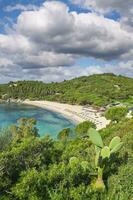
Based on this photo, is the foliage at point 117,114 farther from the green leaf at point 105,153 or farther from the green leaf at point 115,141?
the green leaf at point 105,153

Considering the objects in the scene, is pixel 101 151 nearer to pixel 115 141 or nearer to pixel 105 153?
pixel 105 153

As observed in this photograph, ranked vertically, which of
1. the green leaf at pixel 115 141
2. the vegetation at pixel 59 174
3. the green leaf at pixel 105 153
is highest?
the green leaf at pixel 115 141

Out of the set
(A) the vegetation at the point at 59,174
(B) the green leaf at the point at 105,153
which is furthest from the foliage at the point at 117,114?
(B) the green leaf at the point at 105,153

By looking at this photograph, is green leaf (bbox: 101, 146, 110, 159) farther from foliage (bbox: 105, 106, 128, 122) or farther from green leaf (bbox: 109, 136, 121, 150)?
foliage (bbox: 105, 106, 128, 122)

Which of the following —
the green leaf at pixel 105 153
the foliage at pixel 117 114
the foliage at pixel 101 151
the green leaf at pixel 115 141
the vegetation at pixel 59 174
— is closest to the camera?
the vegetation at pixel 59 174

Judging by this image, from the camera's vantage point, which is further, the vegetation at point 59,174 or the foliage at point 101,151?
the foliage at point 101,151

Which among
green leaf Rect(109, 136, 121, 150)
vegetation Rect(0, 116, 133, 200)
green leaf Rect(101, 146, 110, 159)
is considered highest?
green leaf Rect(109, 136, 121, 150)

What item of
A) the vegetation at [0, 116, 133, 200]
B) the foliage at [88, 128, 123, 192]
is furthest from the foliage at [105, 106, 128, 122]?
the foliage at [88, 128, 123, 192]

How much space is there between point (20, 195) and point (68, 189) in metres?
3.40

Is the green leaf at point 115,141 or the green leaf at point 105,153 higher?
the green leaf at point 115,141

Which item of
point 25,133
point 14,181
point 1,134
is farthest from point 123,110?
point 14,181

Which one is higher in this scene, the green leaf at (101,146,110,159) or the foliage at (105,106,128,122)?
the foliage at (105,106,128,122)

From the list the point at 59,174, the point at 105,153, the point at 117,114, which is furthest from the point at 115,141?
the point at 117,114

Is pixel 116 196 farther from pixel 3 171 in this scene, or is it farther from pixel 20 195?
pixel 3 171
